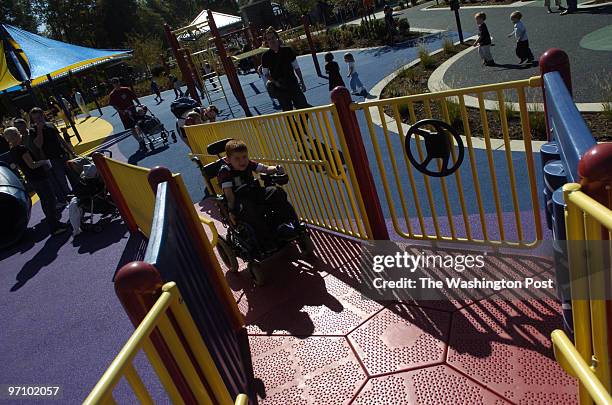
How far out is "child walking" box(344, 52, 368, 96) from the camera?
39.8 feet

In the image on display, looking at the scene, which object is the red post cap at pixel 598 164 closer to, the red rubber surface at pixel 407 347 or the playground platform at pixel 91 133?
the red rubber surface at pixel 407 347

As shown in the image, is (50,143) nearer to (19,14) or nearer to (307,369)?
(307,369)

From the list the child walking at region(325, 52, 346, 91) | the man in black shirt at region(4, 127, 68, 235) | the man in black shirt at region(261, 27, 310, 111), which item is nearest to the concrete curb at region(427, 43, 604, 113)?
the child walking at region(325, 52, 346, 91)

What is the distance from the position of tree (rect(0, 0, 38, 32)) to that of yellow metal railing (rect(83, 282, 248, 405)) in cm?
6943

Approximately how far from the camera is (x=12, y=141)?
26.0 ft

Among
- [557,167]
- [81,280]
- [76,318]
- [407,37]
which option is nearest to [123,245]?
[81,280]

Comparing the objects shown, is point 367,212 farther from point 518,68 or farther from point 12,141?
point 518,68

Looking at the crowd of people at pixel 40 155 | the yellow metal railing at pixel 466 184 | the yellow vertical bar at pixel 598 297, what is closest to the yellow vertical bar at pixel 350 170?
the yellow metal railing at pixel 466 184

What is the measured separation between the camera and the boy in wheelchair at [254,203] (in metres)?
4.39

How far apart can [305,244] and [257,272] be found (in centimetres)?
59

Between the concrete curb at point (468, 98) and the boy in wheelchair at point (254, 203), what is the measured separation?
15.0ft

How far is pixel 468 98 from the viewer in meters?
9.26

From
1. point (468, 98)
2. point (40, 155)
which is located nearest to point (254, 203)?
point (40, 155)

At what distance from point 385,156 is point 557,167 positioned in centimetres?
486
